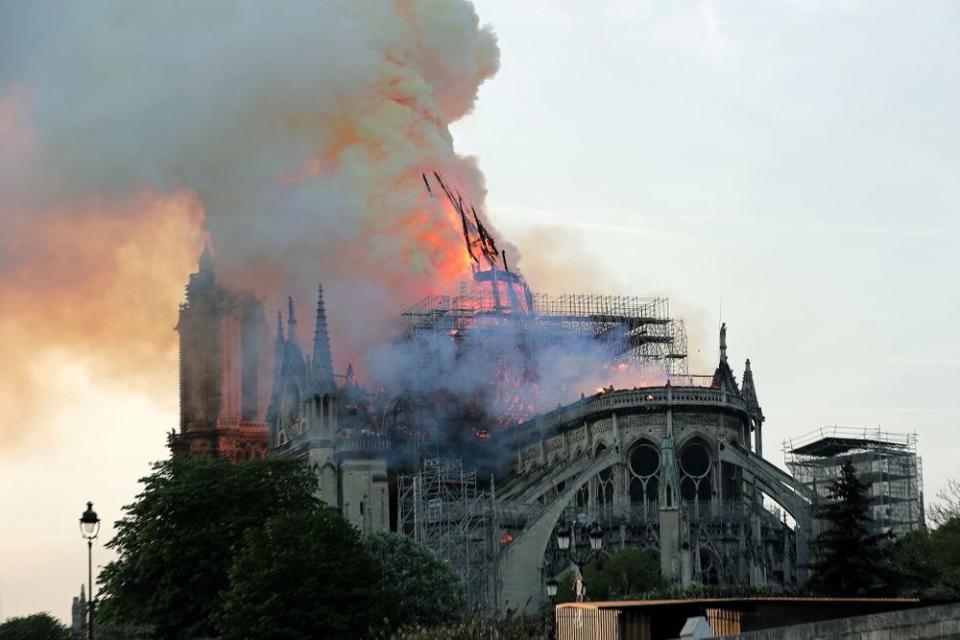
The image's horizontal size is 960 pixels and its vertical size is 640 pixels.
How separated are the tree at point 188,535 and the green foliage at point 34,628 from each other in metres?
15.4

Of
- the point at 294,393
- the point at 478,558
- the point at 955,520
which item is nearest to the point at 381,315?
the point at 294,393

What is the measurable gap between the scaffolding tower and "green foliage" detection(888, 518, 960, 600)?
20569mm

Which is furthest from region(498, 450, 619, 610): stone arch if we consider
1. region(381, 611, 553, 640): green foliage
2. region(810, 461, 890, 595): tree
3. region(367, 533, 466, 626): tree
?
region(381, 611, 553, 640): green foliage

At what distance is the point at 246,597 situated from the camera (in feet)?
241

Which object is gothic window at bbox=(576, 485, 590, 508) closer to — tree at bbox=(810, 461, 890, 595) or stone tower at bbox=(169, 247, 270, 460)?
tree at bbox=(810, 461, 890, 595)

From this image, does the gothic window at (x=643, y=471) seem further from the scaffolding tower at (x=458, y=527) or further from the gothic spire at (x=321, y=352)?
the gothic spire at (x=321, y=352)

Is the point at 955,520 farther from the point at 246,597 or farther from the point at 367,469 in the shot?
the point at 367,469

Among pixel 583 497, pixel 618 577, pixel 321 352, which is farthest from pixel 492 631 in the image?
pixel 321 352

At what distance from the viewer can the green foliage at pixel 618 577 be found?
87.9 metres

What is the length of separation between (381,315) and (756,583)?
29.9 m

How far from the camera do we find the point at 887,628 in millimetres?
40406

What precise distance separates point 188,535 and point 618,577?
1941cm

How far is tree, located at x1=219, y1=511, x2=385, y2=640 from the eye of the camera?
2849 inches

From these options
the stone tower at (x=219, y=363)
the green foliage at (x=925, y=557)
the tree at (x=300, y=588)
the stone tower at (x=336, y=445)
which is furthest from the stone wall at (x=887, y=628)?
the stone tower at (x=219, y=363)
